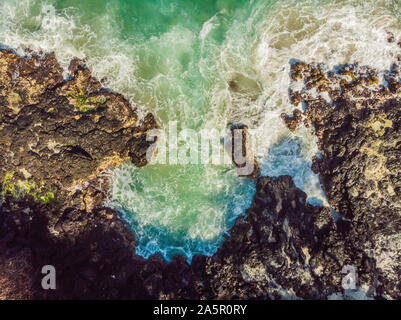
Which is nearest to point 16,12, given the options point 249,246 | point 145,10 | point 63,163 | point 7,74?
point 7,74

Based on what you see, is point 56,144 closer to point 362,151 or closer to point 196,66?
point 196,66

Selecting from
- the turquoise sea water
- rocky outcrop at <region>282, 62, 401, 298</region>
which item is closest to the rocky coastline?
rocky outcrop at <region>282, 62, 401, 298</region>

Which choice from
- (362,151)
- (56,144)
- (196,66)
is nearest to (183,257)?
(56,144)

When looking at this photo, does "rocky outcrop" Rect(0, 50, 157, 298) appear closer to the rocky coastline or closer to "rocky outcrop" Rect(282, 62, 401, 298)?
the rocky coastline

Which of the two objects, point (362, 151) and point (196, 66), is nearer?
point (362, 151)

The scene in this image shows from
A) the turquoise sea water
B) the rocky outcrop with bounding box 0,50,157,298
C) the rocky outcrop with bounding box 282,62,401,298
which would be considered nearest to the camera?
the rocky outcrop with bounding box 282,62,401,298

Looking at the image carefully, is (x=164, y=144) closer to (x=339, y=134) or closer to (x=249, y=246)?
(x=249, y=246)
